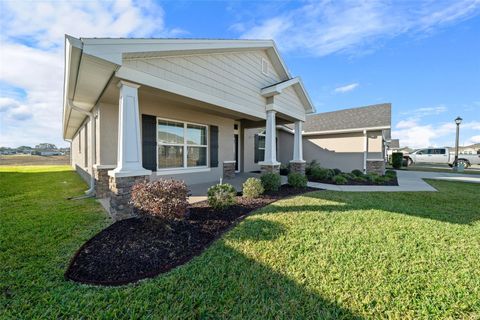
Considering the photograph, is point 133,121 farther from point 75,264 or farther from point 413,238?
point 413,238

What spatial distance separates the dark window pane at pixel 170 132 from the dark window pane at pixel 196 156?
611 millimetres

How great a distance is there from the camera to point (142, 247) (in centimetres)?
331

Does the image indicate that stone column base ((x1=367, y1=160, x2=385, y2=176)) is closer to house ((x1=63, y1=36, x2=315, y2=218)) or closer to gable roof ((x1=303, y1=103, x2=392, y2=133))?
gable roof ((x1=303, y1=103, x2=392, y2=133))

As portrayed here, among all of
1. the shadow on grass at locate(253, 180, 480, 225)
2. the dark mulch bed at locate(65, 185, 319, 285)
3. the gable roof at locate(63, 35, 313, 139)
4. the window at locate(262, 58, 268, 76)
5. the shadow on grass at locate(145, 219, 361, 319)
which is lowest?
the shadow on grass at locate(145, 219, 361, 319)

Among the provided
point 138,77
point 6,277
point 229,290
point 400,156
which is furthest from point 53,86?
point 400,156

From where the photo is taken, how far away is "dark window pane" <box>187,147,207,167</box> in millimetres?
8069

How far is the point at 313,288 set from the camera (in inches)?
101

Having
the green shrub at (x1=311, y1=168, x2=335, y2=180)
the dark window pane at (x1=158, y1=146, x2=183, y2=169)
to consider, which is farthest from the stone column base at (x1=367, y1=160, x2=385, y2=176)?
the dark window pane at (x1=158, y1=146, x2=183, y2=169)

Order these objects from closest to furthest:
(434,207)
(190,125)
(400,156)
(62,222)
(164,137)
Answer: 1. (62,222)
2. (434,207)
3. (164,137)
4. (190,125)
5. (400,156)

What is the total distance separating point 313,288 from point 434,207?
5.37 metres

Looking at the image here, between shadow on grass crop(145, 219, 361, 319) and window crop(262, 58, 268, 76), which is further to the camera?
window crop(262, 58, 268, 76)

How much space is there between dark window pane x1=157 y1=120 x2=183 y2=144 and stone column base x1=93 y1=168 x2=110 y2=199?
1973mm

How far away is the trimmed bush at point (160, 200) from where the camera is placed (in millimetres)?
3645

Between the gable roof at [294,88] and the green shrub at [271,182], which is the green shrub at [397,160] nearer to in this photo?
the gable roof at [294,88]
